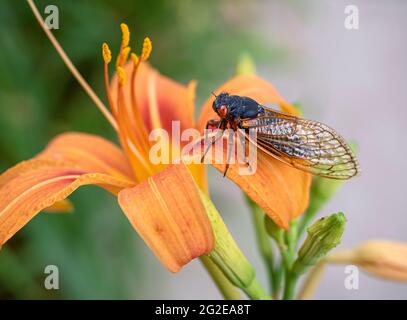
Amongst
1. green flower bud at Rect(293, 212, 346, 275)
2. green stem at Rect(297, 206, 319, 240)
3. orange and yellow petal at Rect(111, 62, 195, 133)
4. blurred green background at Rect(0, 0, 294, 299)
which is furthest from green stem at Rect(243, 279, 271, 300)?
Result: blurred green background at Rect(0, 0, 294, 299)

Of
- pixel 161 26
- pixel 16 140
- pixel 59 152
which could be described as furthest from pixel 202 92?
pixel 59 152

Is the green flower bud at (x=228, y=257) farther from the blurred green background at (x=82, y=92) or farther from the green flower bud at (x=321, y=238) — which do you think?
the blurred green background at (x=82, y=92)

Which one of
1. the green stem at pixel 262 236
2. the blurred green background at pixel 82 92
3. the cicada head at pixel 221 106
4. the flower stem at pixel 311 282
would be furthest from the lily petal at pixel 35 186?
the blurred green background at pixel 82 92

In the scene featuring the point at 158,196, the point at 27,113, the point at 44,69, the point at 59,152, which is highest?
A: the point at 44,69

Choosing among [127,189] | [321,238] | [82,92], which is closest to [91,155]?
[127,189]

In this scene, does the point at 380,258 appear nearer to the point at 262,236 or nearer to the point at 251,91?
the point at 262,236

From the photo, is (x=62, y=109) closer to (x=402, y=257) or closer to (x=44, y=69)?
(x=44, y=69)

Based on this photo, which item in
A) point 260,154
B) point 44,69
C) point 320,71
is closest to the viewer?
point 260,154
